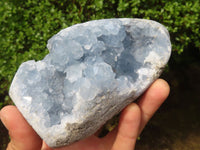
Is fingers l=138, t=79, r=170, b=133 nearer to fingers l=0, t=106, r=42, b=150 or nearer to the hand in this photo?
the hand

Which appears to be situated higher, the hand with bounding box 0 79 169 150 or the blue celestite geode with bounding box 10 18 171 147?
the blue celestite geode with bounding box 10 18 171 147

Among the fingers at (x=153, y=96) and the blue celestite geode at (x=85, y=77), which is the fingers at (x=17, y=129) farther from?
the fingers at (x=153, y=96)

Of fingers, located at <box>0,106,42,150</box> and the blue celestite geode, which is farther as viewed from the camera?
fingers, located at <box>0,106,42,150</box>

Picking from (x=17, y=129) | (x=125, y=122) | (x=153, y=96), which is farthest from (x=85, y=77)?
(x=17, y=129)

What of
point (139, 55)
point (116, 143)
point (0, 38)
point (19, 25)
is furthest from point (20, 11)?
point (116, 143)

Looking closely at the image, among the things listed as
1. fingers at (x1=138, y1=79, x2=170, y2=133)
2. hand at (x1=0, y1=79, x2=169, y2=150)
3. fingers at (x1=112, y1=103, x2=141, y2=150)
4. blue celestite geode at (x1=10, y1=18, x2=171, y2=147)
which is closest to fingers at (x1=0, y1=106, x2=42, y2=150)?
hand at (x1=0, y1=79, x2=169, y2=150)

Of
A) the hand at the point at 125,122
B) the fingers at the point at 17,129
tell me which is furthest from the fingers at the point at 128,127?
the fingers at the point at 17,129
